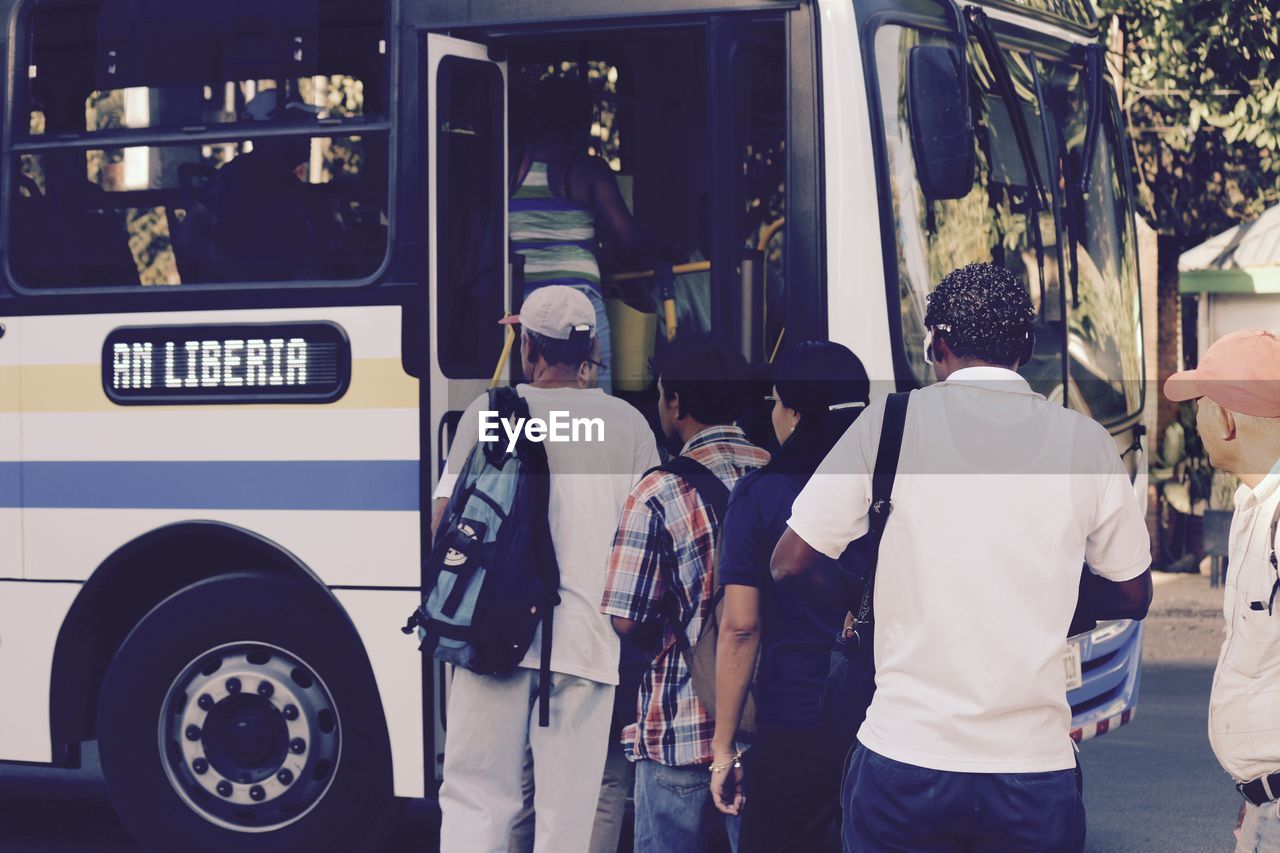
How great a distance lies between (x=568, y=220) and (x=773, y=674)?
2.73 m

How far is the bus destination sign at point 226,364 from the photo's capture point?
615 cm

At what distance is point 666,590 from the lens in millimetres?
4566

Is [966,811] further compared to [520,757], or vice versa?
[520,757]

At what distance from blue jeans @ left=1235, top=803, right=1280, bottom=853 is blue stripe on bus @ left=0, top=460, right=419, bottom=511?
3119mm

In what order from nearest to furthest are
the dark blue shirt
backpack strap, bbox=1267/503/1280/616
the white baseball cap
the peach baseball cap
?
1. backpack strap, bbox=1267/503/1280/616
2. the peach baseball cap
3. the dark blue shirt
4. the white baseball cap

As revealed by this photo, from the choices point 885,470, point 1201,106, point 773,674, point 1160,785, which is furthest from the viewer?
point 1201,106

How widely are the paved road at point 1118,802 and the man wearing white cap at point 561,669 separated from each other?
212 centimetres

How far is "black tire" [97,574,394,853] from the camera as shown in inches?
242

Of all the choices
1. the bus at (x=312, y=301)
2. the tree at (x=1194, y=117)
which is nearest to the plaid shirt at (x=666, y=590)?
the bus at (x=312, y=301)

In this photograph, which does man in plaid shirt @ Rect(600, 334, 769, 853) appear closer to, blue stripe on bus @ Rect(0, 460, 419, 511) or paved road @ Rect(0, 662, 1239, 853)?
blue stripe on bus @ Rect(0, 460, 419, 511)

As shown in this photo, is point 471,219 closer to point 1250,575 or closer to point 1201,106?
point 1250,575

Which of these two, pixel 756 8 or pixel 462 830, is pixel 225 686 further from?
pixel 756 8

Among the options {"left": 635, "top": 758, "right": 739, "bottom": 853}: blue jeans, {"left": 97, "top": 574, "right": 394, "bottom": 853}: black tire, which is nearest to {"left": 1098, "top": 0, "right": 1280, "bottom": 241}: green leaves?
{"left": 97, "top": 574, "right": 394, "bottom": 853}: black tire

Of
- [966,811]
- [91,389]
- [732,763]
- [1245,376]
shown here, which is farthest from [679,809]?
[91,389]
